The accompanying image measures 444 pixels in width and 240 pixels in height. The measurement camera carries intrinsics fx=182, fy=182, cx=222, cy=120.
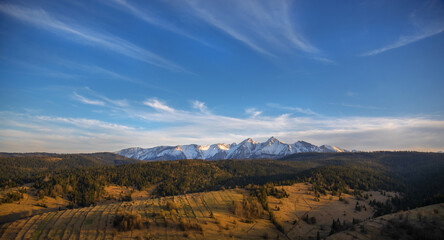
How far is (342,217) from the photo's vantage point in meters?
34.9

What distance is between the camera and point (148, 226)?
24.0 meters

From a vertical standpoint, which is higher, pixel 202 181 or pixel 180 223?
pixel 180 223

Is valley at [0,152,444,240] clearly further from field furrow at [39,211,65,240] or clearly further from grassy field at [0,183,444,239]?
field furrow at [39,211,65,240]

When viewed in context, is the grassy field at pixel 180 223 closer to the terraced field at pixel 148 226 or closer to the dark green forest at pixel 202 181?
→ the terraced field at pixel 148 226

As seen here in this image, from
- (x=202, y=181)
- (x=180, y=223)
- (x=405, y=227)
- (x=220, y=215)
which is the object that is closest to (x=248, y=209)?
(x=220, y=215)

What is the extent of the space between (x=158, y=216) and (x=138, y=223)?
10.5 feet

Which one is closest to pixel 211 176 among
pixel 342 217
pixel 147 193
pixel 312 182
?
pixel 147 193

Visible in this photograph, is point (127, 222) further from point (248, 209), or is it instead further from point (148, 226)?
point (248, 209)

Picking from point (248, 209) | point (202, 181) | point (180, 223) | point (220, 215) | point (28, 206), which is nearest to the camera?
point (180, 223)

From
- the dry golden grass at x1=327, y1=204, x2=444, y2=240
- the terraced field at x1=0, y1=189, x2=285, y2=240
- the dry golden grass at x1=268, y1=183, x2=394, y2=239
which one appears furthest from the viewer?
the dry golden grass at x1=268, y1=183, x2=394, y2=239

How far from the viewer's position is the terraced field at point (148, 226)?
22656mm

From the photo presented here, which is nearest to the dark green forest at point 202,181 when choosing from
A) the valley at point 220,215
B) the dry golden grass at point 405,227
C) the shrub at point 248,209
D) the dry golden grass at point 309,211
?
the valley at point 220,215

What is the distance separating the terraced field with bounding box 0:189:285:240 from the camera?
22.7m

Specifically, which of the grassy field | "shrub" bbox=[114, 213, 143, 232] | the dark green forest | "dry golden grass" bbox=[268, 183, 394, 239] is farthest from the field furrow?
the dark green forest
